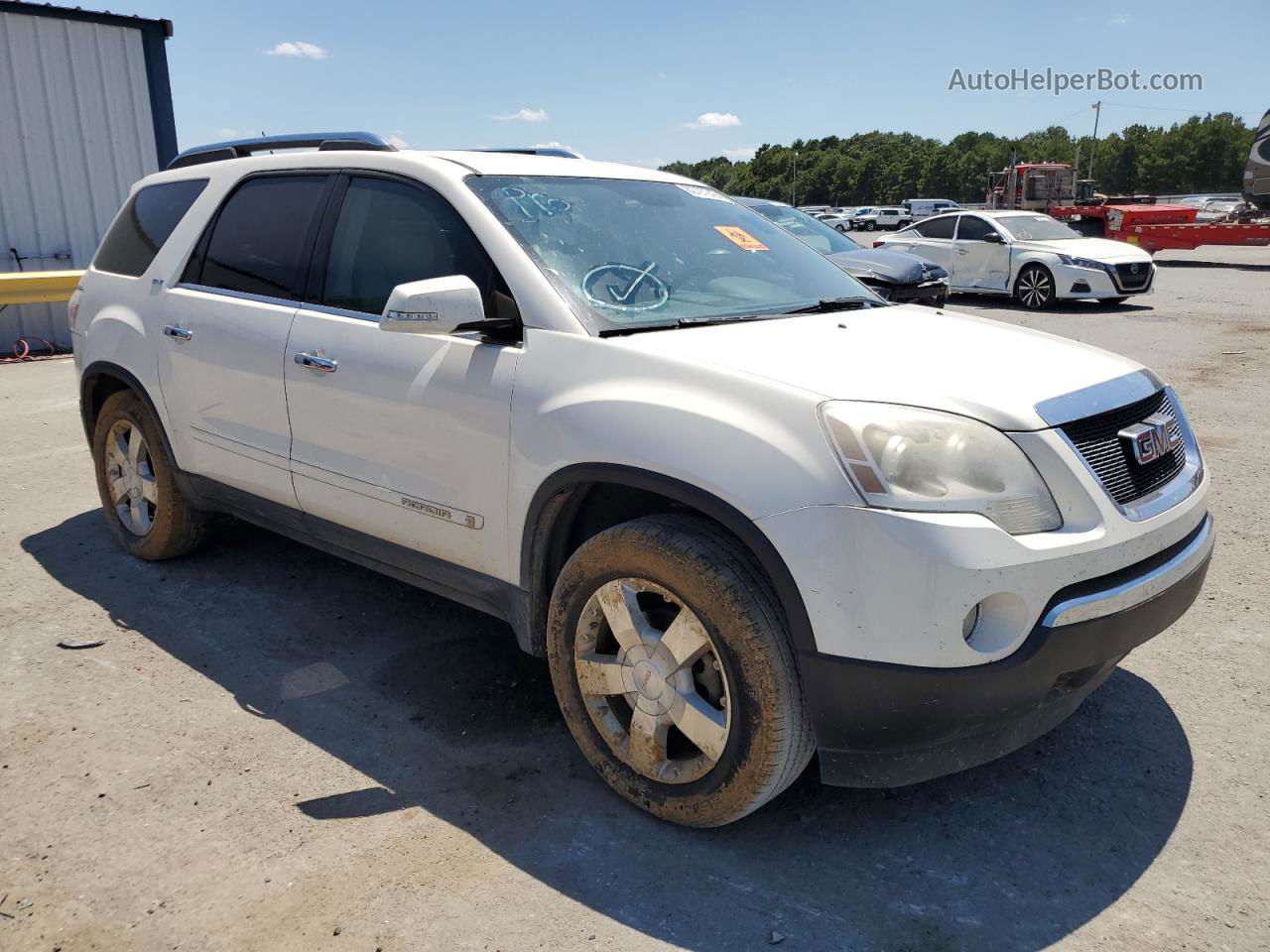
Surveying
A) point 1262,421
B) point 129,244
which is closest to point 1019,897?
point 129,244

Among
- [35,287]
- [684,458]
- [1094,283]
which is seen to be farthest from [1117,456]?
[1094,283]

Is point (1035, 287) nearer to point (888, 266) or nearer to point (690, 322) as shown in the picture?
point (888, 266)

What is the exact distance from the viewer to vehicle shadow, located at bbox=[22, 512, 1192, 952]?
7.80ft

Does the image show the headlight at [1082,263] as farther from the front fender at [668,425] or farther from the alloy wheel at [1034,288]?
the front fender at [668,425]

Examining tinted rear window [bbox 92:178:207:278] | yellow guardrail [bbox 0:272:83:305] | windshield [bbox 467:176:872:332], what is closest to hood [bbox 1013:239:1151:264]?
windshield [bbox 467:176:872:332]

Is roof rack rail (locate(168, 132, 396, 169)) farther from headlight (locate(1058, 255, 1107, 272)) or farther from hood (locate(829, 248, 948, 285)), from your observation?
headlight (locate(1058, 255, 1107, 272))

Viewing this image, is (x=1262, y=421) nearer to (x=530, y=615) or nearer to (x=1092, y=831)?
(x=1092, y=831)

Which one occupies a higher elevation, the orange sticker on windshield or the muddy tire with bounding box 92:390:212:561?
the orange sticker on windshield

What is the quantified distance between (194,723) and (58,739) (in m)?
0.42

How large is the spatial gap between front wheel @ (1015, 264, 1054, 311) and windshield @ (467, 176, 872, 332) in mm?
12745

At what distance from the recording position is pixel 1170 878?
2.45m

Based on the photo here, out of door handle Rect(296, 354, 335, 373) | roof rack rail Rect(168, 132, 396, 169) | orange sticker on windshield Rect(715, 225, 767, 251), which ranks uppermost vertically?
roof rack rail Rect(168, 132, 396, 169)

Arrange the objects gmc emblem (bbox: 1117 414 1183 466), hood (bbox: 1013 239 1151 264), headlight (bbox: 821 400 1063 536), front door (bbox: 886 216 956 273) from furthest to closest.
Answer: front door (bbox: 886 216 956 273), hood (bbox: 1013 239 1151 264), gmc emblem (bbox: 1117 414 1183 466), headlight (bbox: 821 400 1063 536)

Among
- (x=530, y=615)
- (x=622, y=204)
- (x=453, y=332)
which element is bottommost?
(x=530, y=615)
